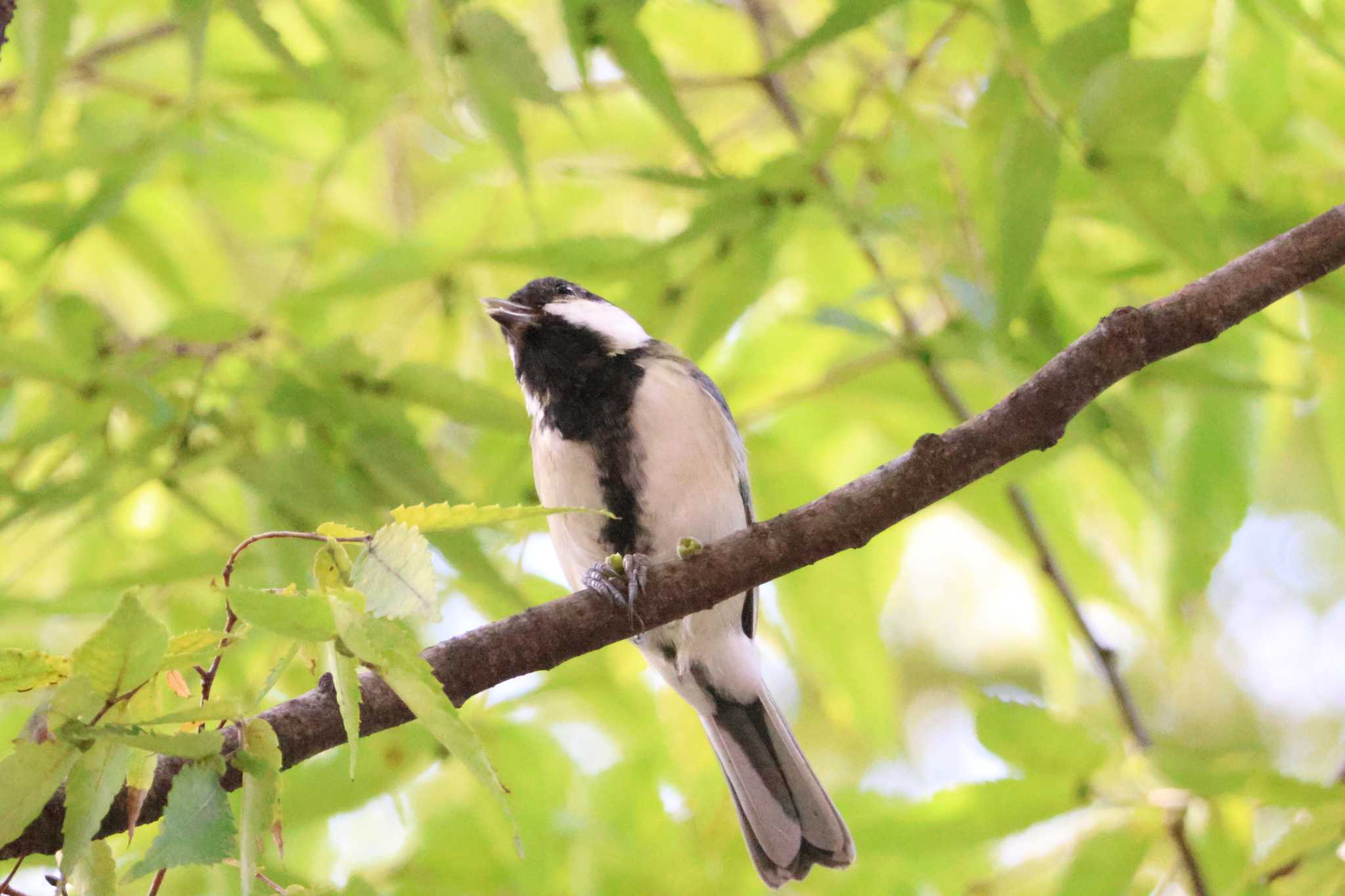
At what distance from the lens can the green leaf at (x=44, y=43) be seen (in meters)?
1.11

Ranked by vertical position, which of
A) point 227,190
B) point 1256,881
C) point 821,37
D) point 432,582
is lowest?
point 1256,881

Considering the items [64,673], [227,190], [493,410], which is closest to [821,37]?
[493,410]

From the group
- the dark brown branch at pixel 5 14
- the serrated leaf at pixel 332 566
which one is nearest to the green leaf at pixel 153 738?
the serrated leaf at pixel 332 566

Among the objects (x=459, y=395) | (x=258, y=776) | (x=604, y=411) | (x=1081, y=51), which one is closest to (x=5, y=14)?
(x=459, y=395)

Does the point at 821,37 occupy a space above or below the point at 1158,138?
above

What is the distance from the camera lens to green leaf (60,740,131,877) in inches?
27.8

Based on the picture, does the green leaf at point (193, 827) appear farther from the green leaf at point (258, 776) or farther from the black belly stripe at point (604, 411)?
the black belly stripe at point (604, 411)

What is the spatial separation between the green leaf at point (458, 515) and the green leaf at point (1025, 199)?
2.12ft

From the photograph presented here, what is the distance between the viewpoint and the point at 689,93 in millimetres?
2102

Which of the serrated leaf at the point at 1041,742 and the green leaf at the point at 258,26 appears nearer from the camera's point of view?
the green leaf at the point at 258,26

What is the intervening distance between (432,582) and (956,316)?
94cm

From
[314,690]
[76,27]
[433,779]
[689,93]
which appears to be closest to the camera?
[314,690]

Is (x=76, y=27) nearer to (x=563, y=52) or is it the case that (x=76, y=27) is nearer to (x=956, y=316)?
(x=563, y=52)

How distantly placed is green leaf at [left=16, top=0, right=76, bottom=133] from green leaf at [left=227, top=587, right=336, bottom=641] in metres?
0.72
